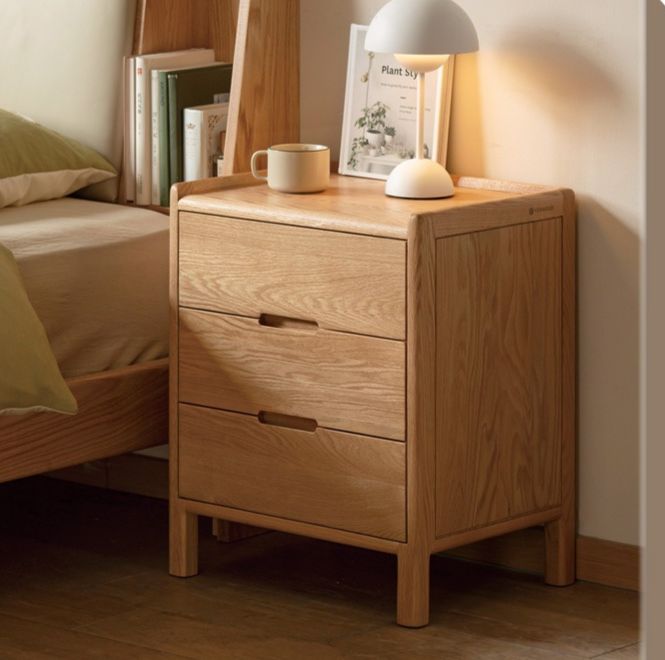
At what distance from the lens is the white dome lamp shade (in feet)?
5.79

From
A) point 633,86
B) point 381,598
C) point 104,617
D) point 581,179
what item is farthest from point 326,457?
point 633,86

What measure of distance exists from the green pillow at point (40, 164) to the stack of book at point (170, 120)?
73 mm

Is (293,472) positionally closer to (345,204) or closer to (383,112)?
(345,204)

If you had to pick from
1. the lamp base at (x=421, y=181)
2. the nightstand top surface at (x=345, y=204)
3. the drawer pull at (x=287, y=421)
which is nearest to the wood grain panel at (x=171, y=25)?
the nightstand top surface at (x=345, y=204)

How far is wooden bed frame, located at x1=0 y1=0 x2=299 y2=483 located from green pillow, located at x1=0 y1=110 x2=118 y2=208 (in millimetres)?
227

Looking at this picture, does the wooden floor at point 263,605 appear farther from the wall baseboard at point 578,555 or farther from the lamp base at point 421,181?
the lamp base at point 421,181

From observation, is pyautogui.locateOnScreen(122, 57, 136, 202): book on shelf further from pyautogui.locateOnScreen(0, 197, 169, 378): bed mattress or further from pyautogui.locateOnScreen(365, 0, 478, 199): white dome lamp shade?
pyautogui.locateOnScreen(365, 0, 478, 199): white dome lamp shade

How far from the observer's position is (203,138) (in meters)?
2.20

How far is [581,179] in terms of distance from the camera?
6.13 ft

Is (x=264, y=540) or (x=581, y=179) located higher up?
(x=581, y=179)

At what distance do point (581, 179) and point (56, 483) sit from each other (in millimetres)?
1280

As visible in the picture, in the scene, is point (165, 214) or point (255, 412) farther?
point (165, 214)

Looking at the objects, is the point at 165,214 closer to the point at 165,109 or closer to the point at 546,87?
the point at 165,109

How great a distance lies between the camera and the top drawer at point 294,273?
5.51 feet
